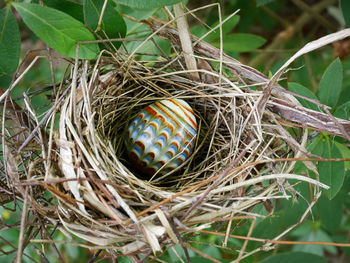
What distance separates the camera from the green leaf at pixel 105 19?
83cm

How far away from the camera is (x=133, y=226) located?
0.75 meters

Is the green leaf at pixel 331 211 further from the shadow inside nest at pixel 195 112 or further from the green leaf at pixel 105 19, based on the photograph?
the green leaf at pixel 105 19

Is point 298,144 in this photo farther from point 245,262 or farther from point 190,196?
point 245,262

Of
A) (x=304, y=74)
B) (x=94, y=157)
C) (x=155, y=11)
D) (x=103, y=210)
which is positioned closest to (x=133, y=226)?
(x=103, y=210)

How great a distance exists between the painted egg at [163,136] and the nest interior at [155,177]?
4 centimetres

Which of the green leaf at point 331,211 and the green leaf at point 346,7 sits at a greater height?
the green leaf at point 346,7

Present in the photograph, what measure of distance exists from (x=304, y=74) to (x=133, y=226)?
3.89ft

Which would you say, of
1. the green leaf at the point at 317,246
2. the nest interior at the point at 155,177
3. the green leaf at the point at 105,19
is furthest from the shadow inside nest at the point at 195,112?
the green leaf at the point at 317,246

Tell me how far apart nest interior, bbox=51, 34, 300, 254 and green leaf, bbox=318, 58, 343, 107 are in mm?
150

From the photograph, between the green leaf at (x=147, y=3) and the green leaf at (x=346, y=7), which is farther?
the green leaf at (x=346, y=7)

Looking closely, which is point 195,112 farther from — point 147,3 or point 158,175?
point 147,3

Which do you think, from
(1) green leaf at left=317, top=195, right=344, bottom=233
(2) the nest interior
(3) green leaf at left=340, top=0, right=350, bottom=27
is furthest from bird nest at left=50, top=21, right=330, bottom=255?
(1) green leaf at left=317, top=195, right=344, bottom=233

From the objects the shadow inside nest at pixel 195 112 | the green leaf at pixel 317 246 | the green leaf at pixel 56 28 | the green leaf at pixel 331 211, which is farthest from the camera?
the green leaf at pixel 317 246

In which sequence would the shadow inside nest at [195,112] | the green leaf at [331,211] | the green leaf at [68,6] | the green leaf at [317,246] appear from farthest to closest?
1. the green leaf at [317,246]
2. the green leaf at [331,211]
3. the shadow inside nest at [195,112]
4. the green leaf at [68,6]
